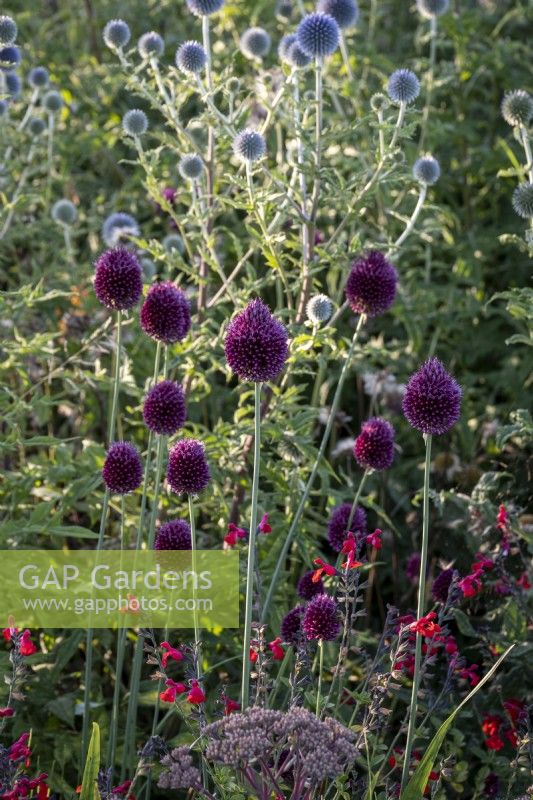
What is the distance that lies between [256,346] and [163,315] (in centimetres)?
59

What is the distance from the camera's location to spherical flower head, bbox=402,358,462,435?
228 centimetres

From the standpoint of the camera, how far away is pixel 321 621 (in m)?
2.38

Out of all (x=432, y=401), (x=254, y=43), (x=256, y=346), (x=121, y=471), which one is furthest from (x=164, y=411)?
(x=254, y=43)

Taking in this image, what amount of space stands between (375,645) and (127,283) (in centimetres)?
156

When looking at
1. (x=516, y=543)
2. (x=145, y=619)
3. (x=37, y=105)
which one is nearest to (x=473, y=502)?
(x=516, y=543)

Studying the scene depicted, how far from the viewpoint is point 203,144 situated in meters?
4.53

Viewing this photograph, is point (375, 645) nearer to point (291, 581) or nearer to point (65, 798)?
point (291, 581)

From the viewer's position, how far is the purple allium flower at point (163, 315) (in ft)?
9.09

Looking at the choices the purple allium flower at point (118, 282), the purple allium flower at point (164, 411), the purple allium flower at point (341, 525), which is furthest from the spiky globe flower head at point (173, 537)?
the purple allium flower at point (118, 282)

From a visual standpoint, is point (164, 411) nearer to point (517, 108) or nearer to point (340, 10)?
point (517, 108)

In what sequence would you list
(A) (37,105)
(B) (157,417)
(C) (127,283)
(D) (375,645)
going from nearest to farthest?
(B) (157,417), (C) (127,283), (D) (375,645), (A) (37,105)

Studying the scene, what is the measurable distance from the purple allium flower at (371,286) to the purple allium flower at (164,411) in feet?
2.09

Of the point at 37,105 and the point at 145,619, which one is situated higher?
the point at 37,105

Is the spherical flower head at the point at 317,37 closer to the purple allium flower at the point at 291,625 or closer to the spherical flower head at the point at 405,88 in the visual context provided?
the spherical flower head at the point at 405,88
